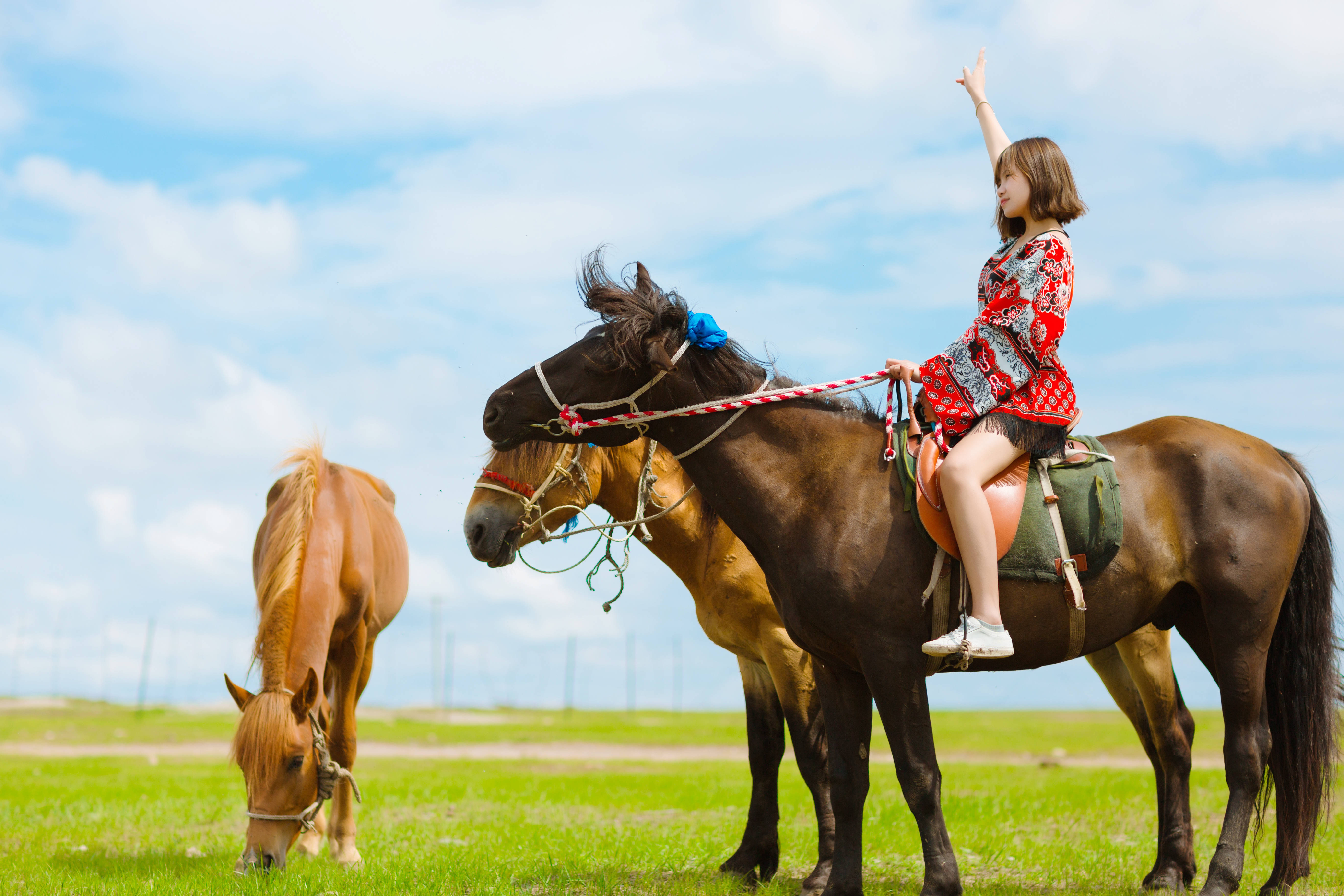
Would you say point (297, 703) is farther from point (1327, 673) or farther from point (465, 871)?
point (1327, 673)

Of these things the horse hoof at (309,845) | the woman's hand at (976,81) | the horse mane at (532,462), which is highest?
the woman's hand at (976,81)

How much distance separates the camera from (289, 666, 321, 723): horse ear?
20.0 ft

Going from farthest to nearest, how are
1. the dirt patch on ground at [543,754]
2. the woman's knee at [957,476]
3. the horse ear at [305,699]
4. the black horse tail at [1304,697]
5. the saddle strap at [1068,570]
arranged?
the dirt patch on ground at [543,754], the horse ear at [305,699], the black horse tail at [1304,697], the saddle strap at [1068,570], the woman's knee at [957,476]

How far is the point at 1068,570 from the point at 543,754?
636 inches

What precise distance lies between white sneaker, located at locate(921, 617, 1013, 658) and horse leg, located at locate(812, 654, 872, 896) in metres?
0.62

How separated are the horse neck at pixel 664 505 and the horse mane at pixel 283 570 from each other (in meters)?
1.98

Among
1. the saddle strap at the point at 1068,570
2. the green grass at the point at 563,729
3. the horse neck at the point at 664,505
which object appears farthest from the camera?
the green grass at the point at 563,729

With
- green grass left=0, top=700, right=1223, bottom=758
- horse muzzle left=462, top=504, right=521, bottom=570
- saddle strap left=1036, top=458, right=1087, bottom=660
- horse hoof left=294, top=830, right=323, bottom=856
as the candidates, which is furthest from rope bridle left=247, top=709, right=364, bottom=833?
green grass left=0, top=700, right=1223, bottom=758

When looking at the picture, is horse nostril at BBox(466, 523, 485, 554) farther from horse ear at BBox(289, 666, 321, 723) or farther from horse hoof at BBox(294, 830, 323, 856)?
horse hoof at BBox(294, 830, 323, 856)

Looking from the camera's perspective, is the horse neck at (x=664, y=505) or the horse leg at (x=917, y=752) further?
the horse neck at (x=664, y=505)

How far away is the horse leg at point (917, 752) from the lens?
4312 millimetres

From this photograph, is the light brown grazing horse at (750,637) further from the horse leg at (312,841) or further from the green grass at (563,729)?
the green grass at (563,729)

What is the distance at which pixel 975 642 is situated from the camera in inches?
165

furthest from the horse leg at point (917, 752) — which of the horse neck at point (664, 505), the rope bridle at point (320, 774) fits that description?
the rope bridle at point (320, 774)
